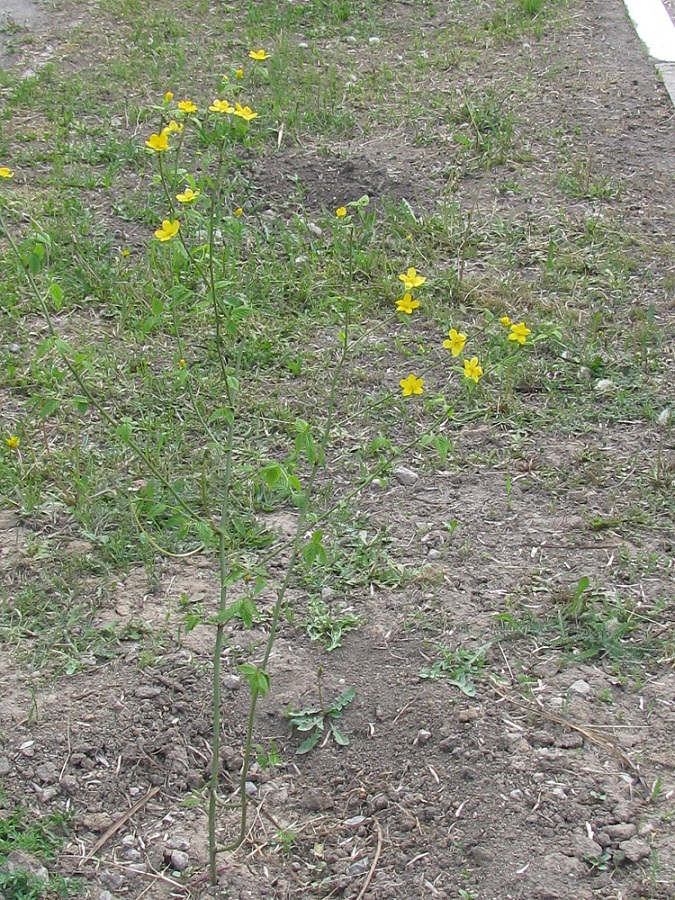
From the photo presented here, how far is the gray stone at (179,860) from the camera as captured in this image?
220cm

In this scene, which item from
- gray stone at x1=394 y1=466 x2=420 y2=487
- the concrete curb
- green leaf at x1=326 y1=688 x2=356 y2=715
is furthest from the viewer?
the concrete curb

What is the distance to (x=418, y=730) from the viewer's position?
7.97 ft

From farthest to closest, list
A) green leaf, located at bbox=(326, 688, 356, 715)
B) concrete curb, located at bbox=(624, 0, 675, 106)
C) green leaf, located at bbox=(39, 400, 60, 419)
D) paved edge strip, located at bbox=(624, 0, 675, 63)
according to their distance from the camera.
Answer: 1. paved edge strip, located at bbox=(624, 0, 675, 63)
2. concrete curb, located at bbox=(624, 0, 675, 106)
3. green leaf, located at bbox=(326, 688, 356, 715)
4. green leaf, located at bbox=(39, 400, 60, 419)

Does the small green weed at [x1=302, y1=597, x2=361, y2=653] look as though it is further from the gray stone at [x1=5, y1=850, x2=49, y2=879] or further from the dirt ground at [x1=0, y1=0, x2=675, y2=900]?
the gray stone at [x1=5, y1=850, x2=49, y2=879]

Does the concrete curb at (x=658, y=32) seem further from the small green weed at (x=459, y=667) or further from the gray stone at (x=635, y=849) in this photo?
the gray stone at (x=635, y=849)

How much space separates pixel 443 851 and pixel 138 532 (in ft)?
4.32

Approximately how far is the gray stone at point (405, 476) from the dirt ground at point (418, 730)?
0.04 ft

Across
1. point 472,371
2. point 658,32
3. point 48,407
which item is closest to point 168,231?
point 48,407

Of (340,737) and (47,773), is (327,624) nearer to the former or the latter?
(340,737)

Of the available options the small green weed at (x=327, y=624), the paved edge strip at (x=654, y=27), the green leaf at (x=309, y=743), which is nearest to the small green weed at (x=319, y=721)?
the green leaf at (x=309, y=743)

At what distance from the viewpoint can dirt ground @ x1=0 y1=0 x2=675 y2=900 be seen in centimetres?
217

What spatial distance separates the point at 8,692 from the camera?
8.39 ft

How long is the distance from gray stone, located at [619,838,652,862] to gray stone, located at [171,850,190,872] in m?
0.89

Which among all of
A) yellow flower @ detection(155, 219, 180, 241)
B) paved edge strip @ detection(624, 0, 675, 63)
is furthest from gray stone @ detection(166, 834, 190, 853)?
paved edge strip @ detection(624, 0, 675, 63)
